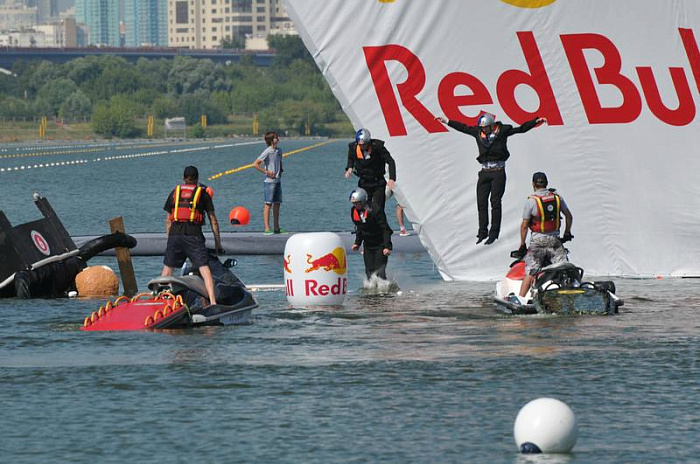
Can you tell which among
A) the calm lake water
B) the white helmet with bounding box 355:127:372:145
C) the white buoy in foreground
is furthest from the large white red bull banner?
the white buoy in foreground

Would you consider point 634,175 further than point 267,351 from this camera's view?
Yes

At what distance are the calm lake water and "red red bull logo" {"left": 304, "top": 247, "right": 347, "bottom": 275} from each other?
0.61 metres

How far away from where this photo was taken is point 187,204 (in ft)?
74.3

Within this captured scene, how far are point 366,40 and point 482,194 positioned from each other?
3.15 metres

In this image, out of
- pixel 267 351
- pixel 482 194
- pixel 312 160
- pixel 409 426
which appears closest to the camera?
pixel 409 426

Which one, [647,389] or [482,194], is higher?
[482,194]

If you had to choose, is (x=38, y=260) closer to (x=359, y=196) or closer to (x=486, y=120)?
(x=359, y=196)

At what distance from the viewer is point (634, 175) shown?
90.8 feet

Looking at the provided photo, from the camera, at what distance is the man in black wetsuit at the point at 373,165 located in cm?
2639

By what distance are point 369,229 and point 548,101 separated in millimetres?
4137

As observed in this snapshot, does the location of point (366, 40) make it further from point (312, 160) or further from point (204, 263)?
point (312, 160)

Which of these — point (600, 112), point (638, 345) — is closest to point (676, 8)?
point (600, 112)

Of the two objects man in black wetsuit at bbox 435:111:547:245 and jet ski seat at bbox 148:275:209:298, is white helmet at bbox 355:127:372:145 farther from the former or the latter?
jet ski seat at bbox 148:275:209:298

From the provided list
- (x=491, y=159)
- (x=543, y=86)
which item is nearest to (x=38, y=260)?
(x=491, y=159)
